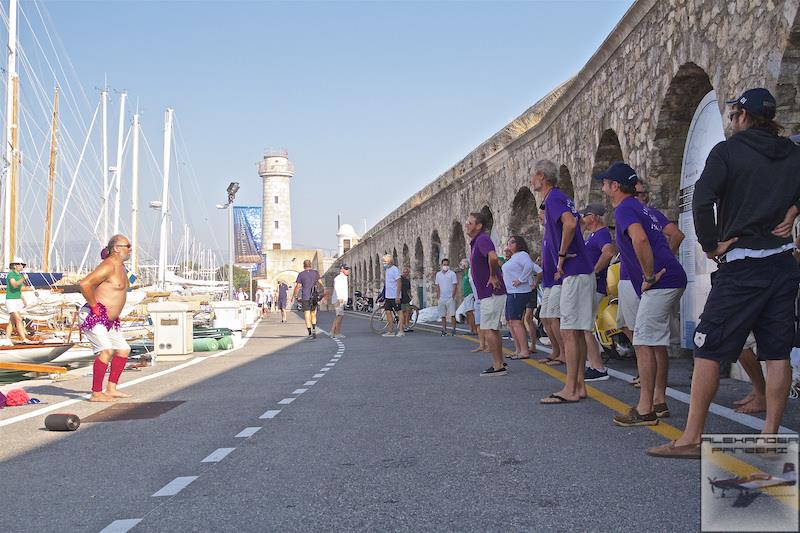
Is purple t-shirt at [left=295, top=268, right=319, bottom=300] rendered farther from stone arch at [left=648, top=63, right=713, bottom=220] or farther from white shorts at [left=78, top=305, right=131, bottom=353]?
white shorts at [left=78, top=305, right=131, bottom=353]

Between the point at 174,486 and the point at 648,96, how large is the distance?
354 inches

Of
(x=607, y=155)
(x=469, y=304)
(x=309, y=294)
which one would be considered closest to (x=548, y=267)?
(x=607, y=155)

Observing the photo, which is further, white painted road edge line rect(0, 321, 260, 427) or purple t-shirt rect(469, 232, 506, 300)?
purple t-shirt rect(469, 232, 506, 300)

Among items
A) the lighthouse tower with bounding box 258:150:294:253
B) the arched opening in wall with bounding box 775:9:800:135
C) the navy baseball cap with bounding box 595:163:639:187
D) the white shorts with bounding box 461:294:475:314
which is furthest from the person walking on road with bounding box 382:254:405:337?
the lighthouse tower with bounding box 258:150:294:253

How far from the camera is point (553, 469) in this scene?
458cm

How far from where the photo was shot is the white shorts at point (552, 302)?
29.1 ft

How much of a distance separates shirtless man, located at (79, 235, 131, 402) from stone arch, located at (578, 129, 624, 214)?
817 cm

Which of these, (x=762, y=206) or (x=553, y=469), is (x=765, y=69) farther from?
(x=553, y=469)

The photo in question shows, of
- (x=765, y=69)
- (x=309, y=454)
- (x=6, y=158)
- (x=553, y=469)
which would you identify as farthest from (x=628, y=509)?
(x=6, y=158)

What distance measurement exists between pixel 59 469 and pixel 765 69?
6.67 m

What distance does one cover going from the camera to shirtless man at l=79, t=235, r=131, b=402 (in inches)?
343

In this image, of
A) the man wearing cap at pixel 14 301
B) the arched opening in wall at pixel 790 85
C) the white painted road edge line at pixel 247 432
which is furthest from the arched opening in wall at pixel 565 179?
the white painted road edge line at pixel 247 432

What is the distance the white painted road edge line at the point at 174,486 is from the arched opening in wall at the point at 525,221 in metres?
17.6

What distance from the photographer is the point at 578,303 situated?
725cm
